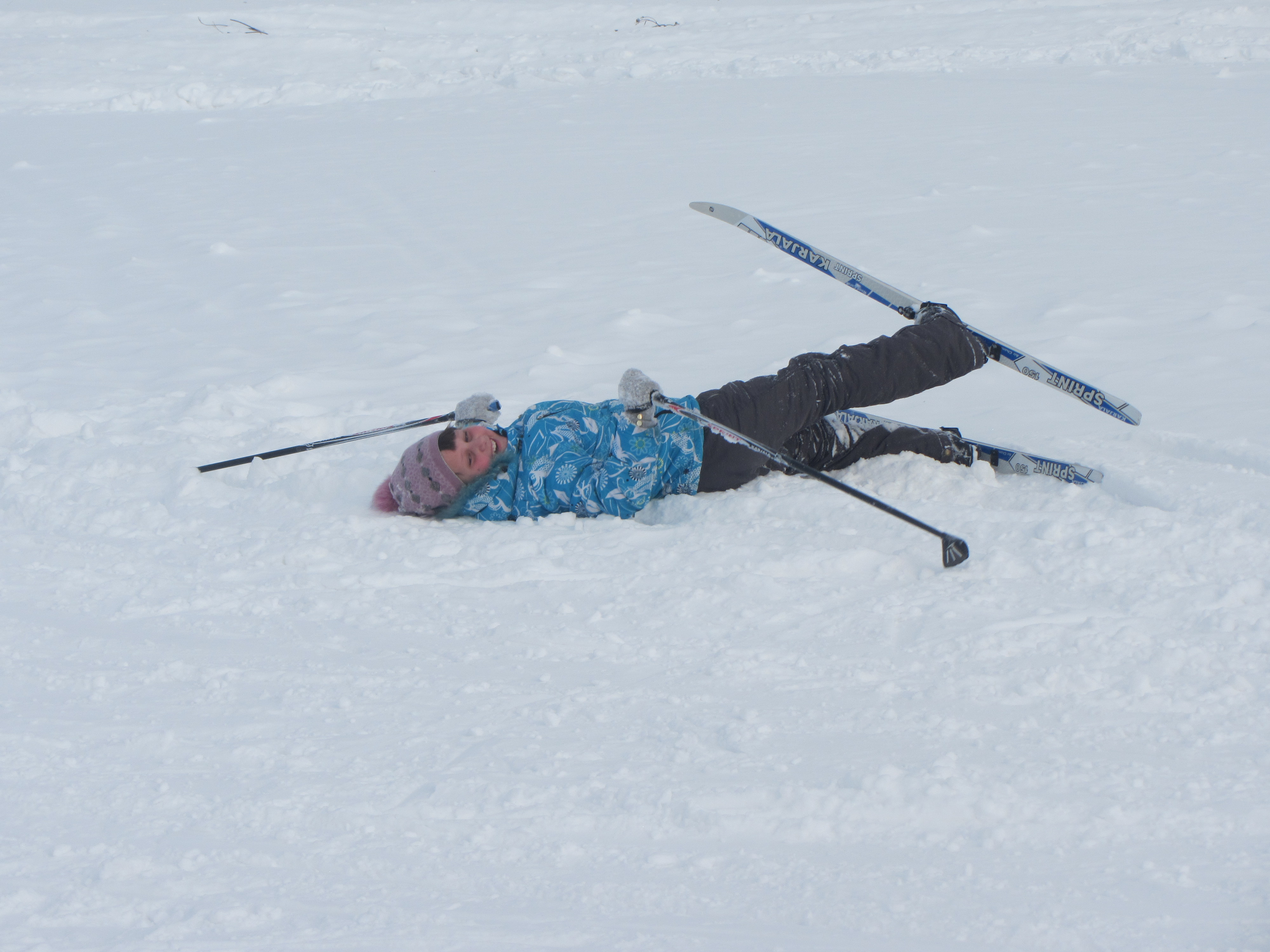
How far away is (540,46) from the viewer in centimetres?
1509

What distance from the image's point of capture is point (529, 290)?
645cm

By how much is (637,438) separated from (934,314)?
3.80 ft

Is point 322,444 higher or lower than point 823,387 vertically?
lower

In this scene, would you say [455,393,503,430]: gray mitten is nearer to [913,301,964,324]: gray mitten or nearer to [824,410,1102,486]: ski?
[824,410,1102,486]: ski

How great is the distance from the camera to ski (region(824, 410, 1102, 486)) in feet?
12.0

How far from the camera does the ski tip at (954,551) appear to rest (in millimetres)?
3043

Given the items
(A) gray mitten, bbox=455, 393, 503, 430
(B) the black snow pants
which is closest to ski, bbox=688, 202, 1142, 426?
(B) the black snow pants

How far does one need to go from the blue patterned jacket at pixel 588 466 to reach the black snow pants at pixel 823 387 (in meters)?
0.10

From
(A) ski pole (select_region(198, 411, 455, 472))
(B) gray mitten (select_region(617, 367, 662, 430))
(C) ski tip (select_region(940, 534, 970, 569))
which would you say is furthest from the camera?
(A) ski pole (select_region(198, 411, 455, 472))

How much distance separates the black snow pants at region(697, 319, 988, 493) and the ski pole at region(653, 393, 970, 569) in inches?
2.4

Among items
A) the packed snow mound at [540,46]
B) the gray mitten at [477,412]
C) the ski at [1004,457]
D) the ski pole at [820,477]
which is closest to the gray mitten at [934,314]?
Result: the ski at [1004,457]

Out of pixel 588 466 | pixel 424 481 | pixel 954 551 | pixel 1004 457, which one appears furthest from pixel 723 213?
pixel 954 551

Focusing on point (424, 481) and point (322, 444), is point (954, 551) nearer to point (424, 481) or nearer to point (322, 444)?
point (424, 481)

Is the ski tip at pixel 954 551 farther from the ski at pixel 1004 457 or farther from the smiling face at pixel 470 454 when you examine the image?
the smiling face at pixel 470 454
